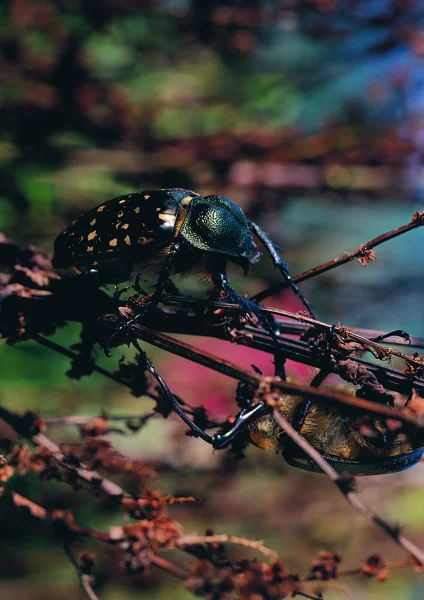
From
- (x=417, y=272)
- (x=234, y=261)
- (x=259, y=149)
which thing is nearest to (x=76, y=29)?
(x=259, y=149)

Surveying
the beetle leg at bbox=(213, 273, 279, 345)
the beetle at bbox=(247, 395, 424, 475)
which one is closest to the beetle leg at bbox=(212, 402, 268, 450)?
the beetle at bbox=(247, 395, 424, 475)

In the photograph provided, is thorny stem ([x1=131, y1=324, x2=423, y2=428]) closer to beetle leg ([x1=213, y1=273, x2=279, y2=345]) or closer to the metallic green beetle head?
beetle leg ([x1=213, y1=273, x2=279, y2=345])

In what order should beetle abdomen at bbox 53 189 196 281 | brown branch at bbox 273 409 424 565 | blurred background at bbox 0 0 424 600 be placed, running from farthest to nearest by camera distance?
blurred background at bbox 0 0 424 600, beetle abdomen at bbox 53 189 196 281, brown branch at bbox 273 409 424 565

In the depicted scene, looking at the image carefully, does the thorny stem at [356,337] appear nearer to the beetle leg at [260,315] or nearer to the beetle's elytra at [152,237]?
the beetle leg at [260,315]

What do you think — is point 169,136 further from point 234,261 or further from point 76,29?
point 234,261

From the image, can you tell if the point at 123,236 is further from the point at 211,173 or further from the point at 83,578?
the point at 211,173

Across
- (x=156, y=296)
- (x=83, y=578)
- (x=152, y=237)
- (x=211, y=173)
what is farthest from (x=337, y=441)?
(x=211, y=173)

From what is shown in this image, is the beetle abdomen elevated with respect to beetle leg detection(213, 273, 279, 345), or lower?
elevated

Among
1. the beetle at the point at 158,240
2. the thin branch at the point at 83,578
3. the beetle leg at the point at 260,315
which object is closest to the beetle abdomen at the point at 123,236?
the beetle at the point at 158,240
